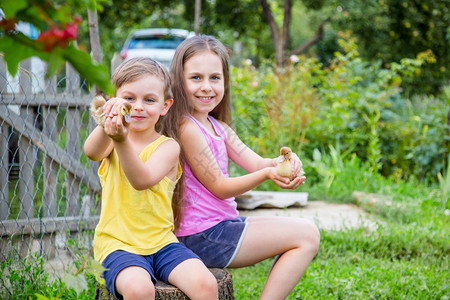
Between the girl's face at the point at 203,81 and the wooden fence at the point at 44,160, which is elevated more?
the girl's face at the point at 203,81

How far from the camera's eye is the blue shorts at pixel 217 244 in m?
2.21

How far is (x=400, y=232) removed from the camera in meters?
3.95

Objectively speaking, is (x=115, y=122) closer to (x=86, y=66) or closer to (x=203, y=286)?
(x=203, y=286)

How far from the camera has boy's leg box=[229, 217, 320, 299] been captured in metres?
2.19

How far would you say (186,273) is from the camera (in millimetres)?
1900

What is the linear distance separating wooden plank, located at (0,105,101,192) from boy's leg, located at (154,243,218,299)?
5.29ft

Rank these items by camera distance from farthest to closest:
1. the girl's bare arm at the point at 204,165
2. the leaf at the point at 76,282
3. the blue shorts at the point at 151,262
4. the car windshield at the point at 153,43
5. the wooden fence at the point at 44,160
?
the car windshield at the point at 153,43, the wooden fence at the point at 44,160, the girl's bare arm at the point at 204,165, the blue shorts at the point at 151,262, the leaf at the point at 76,282

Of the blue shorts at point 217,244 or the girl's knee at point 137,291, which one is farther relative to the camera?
the blue shorts at point 217,244

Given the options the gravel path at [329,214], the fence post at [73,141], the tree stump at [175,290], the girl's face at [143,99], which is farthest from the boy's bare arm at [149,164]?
the gravel path at [329,214]

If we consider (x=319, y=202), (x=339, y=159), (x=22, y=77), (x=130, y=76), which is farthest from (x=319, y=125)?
(x=130, y=76)

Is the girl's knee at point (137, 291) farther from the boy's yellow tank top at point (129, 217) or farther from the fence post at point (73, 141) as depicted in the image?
the fence post at point (73, 141)

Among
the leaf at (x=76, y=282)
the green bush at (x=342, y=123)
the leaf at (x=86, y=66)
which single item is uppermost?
the leaf at (x=86, y=66)

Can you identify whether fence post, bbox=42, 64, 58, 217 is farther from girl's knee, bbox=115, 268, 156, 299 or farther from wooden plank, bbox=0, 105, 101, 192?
girl's knee, bbox=115, 268, 156, 299

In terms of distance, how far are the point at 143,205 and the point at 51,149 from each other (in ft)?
6.06
